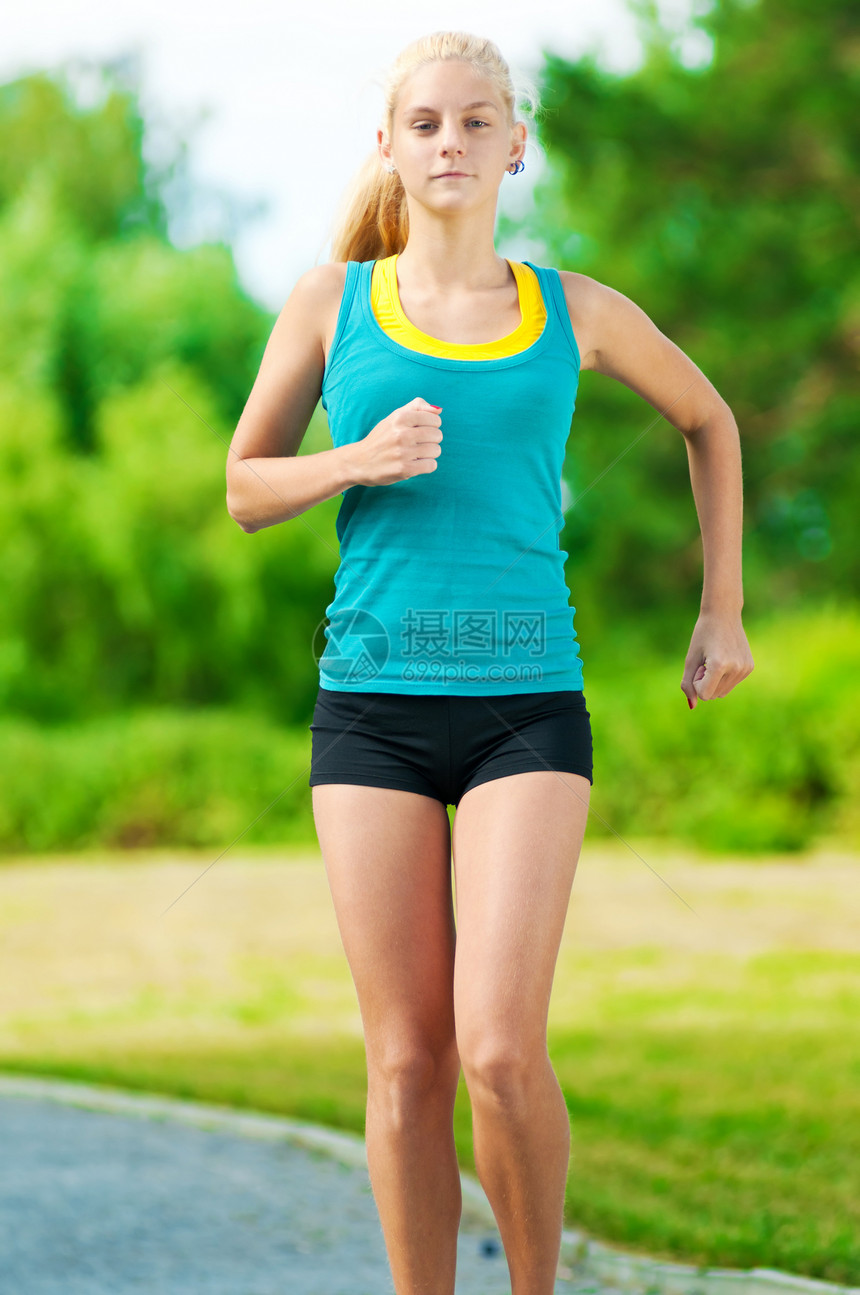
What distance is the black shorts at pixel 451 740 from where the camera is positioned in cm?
233

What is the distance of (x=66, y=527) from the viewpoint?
1862 centimetres

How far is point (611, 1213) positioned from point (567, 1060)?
9.55 feet

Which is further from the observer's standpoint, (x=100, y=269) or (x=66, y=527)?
(x=100, y=269)

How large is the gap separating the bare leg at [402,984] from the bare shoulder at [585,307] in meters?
0.82

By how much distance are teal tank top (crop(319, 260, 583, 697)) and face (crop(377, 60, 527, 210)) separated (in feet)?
0.79

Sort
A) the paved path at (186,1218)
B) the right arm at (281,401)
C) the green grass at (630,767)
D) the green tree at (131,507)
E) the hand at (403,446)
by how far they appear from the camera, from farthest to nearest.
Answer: the green tree at (131,507), the green grass at (630,767), the paved path at (186,1218), the right arm at (281,401), the hand at (403,446)

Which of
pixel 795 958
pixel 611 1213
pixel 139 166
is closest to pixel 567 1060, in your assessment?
pixel 611 1213

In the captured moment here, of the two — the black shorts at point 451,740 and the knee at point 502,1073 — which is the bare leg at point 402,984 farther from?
the knee at point 502,1073

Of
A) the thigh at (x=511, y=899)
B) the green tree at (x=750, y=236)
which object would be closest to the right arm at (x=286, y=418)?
the thigh at (x=511, y=899)

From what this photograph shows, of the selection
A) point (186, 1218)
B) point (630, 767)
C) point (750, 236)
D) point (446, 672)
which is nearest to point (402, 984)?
point (446, 672)

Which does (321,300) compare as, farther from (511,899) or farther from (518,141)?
(511,899)

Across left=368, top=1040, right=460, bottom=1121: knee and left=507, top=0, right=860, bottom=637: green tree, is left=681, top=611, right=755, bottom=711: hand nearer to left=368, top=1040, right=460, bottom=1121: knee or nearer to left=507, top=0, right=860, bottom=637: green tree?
left=368, top=1040, right=460, bottom=1121: knee

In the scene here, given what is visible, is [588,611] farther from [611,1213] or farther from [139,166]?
[611,1213]

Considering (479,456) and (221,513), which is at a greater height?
(221,513)
